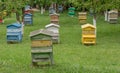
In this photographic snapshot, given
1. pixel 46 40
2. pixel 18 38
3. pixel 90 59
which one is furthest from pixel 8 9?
pixel 46 40

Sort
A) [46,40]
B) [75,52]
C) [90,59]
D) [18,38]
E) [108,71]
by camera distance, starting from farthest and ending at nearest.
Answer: [18,38], [75,52], [90,59], [46,40], [108,71]

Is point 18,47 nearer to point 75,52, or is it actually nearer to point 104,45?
point 75,52

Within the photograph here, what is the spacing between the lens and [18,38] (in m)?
17.5

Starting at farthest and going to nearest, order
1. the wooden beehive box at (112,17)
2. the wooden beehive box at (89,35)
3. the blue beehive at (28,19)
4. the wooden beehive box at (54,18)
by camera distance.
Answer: the blue beehive at (28,19) < the wooden beehive box at (112,17) < the wooden beehive box at (54,18) < the wooden beehive box at (89,35)

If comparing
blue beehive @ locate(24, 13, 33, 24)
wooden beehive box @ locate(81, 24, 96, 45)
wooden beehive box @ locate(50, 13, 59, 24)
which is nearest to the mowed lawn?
wooden beehive box @ locate(81, 24, 96, 45)

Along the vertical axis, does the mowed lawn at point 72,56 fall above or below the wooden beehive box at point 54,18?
below

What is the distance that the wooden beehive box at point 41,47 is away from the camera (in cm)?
1013

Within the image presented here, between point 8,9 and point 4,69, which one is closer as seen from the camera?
point 4,69

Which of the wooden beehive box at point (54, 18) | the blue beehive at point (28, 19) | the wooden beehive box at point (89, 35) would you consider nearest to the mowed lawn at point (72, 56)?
the wooden beehive box at point (89, 35)

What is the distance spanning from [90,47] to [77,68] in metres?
6.53

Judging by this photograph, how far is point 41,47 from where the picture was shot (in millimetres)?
10117

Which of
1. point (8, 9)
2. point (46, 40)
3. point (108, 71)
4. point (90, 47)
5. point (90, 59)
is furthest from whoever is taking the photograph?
point (8, 9)

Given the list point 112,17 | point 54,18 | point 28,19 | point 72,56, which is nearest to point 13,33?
point 72,56

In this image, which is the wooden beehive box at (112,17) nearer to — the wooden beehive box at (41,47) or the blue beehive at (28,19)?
the blue beehive at (28,19)
